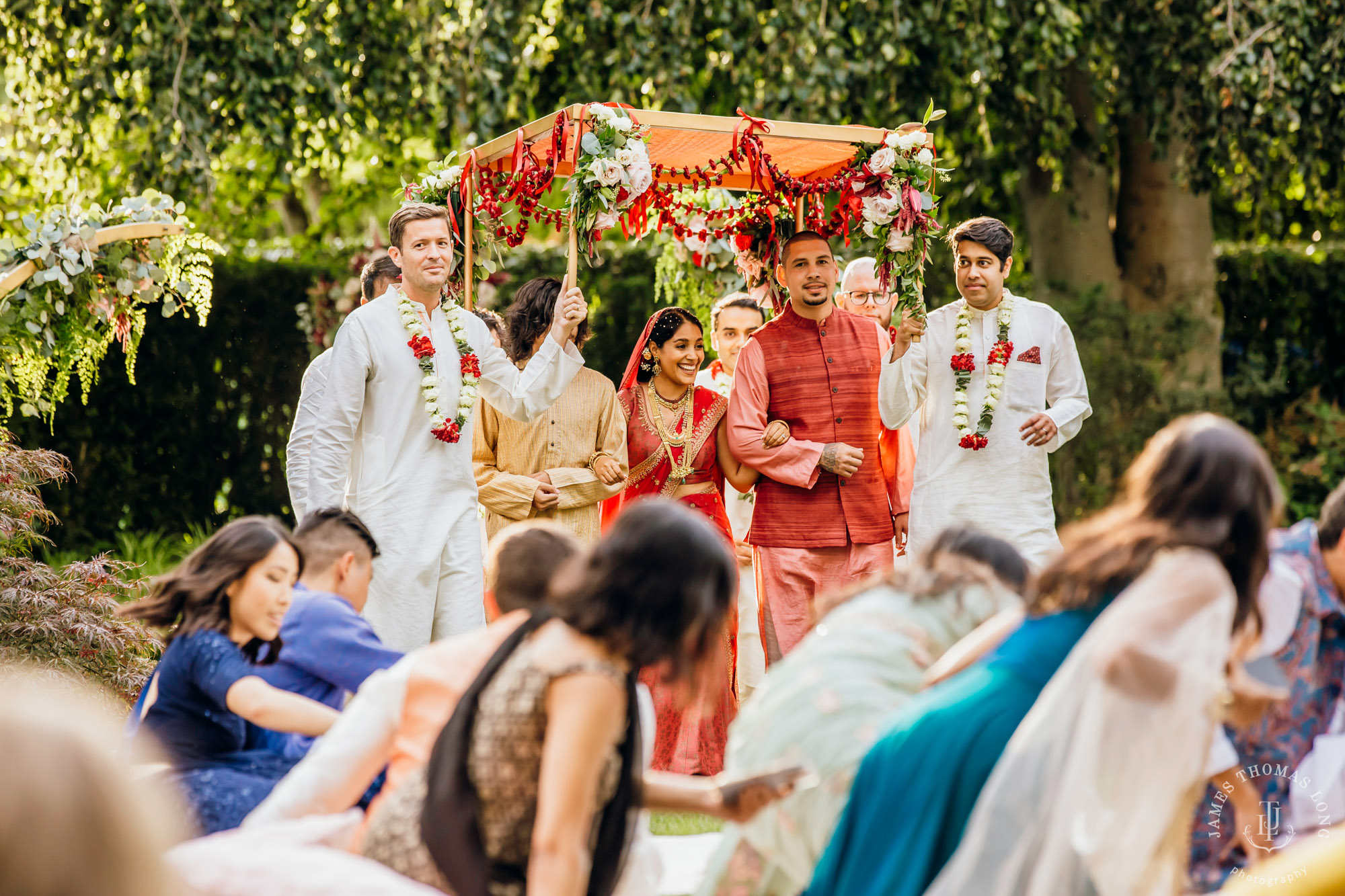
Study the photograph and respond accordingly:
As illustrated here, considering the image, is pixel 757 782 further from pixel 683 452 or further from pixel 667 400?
pixel 667 400

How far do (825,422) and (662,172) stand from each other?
1433 millimetres

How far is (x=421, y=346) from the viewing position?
5.13 metres

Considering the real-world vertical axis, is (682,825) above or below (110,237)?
below

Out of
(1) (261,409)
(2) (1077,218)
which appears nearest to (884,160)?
(2) (1077,218)

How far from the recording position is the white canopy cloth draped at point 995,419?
18.6 feet

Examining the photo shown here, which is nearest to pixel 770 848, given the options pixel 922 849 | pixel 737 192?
pixel 922 849

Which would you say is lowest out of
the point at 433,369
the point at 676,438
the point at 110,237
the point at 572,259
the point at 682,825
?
the point at 682,825

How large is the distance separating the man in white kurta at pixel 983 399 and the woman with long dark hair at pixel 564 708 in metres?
3.33

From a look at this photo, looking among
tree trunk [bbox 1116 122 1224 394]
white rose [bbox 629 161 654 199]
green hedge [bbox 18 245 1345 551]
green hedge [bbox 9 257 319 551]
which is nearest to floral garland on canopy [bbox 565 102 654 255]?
white rose [bbox 629 161 654 199]

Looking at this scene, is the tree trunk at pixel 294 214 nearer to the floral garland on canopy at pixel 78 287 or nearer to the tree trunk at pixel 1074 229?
the tree trunk at pixel 1074 229

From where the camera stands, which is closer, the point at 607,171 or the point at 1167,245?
the point at 607,171

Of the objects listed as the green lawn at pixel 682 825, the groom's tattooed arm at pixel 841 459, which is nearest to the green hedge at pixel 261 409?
the groom's tattooed arm at pixel 841 459

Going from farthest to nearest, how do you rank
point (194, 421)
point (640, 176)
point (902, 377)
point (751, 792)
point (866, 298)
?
1. point (194, 421)
2. point (866, 298)
3. point (902, 377)
4. point (640, 176)
5. point (751, 792)

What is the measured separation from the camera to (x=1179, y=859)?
8.69 ft
